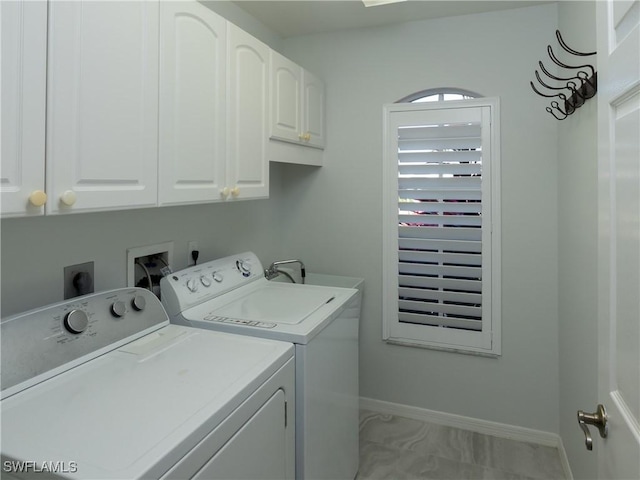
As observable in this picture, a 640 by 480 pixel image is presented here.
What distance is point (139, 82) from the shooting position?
1259 millimetres

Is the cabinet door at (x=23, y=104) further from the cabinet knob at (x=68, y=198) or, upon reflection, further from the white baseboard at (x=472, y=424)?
the white baseboard at (x=472, y=424)

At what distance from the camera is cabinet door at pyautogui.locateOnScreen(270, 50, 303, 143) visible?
2.06m

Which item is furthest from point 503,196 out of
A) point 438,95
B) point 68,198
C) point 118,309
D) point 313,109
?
point 68,198

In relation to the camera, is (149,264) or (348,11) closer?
(149,264)

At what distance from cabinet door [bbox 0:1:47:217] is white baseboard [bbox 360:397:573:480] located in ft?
7.89

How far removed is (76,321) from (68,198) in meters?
0.46

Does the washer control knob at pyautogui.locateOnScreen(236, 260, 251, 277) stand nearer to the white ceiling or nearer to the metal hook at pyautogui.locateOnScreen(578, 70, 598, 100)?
the white ceiling

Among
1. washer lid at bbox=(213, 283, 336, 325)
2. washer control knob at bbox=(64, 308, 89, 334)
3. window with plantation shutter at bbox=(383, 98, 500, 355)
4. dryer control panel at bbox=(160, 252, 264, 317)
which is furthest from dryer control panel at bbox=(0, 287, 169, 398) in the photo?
window with plantation shutter at bbox=(383, 98, 500, 355)

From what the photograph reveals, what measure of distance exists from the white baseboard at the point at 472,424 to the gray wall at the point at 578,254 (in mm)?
130

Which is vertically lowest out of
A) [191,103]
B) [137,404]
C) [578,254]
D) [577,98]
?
[137,404]

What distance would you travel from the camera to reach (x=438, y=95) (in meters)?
2.59

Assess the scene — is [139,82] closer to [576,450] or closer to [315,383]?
[315,383]

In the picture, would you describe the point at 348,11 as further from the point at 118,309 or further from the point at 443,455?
the point at 443,455

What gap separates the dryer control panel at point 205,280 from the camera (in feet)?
5.56
